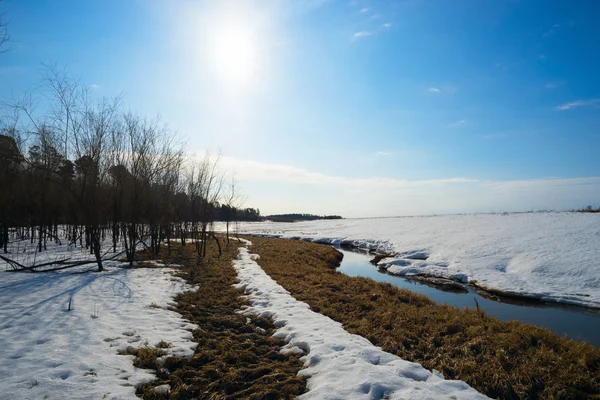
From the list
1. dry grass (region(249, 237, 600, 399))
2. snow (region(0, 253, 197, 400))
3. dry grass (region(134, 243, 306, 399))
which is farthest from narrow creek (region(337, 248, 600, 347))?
snow (region(0, 253, 197, 400))

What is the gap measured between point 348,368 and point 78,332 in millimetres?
5337

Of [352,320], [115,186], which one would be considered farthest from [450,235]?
[115,186]

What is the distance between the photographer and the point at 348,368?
197 inches

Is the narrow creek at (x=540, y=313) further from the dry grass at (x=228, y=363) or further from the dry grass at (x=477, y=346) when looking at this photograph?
the dry grass at (x=228, y=363)

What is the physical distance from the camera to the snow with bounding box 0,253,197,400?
3.93 metres

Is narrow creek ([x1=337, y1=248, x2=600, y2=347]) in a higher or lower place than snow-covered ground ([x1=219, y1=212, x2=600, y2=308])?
lower

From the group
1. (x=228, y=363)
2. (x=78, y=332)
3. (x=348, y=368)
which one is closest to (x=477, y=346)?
(x=348, y=368)

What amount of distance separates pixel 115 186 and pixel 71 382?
14.8 m

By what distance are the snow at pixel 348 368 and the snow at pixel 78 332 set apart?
2.37 meters

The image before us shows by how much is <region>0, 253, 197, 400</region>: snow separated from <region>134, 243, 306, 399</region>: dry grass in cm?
30

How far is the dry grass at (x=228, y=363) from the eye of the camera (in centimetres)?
445

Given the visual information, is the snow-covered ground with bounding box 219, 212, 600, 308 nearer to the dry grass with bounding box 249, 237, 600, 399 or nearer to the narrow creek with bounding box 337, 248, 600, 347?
the narrow creek with bounding box 337, 248, 600, 347

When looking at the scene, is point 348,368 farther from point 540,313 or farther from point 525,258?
point 525,258

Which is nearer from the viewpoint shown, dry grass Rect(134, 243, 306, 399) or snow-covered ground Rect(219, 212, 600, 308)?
dry grass Rect(134, 243, 306, 399)
